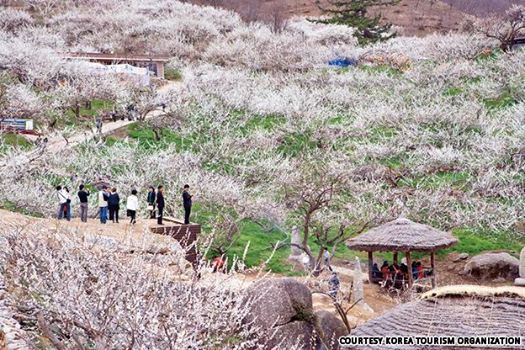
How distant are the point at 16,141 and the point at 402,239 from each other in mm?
15102

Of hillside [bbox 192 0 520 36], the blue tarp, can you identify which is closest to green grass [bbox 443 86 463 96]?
the blue tarp

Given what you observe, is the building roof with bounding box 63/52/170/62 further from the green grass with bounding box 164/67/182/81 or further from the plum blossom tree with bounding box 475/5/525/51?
the plum blossom tree with bounding box 475/5/525/51

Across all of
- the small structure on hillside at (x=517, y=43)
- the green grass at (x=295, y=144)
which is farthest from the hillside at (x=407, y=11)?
the green grass at (x=295, y=144)

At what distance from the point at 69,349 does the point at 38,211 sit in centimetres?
1304

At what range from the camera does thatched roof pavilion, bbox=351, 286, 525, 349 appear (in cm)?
735

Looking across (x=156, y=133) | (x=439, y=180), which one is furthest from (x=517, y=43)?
(x=156, y=133)

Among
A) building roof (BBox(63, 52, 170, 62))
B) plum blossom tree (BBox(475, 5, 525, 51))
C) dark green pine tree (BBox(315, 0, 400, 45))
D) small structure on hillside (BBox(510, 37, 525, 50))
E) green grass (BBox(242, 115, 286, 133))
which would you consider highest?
dark green pine tree (BBox(315, 0, 400, 45))

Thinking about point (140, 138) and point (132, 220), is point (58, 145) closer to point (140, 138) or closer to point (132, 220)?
point (140, 138)

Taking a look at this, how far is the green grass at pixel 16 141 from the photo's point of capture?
26.0 metres

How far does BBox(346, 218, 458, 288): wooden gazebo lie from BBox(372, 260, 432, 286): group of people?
34 centimetres

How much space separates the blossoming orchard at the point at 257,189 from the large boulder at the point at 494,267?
58 mm

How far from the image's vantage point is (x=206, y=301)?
848 cm

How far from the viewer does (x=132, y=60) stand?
A: 4272 cm

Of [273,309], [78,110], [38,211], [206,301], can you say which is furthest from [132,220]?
[78,110]
